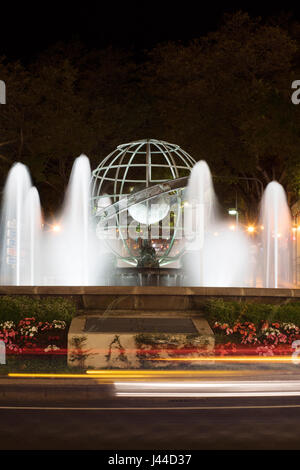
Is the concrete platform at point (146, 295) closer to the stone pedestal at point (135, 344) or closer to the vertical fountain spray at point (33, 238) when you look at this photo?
the stone pedestal at point (135, 344)

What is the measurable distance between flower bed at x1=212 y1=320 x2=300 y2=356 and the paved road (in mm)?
3521

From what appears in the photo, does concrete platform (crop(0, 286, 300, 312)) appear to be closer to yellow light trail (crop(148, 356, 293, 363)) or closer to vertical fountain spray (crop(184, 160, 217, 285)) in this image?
yellow light trail (crop(148, 356, 293, 363))

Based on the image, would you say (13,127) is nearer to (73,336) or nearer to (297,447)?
(73,336)

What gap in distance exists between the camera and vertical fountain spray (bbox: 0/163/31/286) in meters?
39.2

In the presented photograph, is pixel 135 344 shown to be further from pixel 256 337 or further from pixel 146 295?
pixel 146 295

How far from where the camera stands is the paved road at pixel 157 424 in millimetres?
7898

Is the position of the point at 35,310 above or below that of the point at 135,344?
above

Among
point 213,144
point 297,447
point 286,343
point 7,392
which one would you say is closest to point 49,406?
point 7,392

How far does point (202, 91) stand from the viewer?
3769 cm

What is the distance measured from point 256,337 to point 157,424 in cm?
647

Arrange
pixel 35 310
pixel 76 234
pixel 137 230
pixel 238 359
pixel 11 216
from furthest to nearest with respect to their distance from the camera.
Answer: pixel 11 216 < pixel 76 234 < pixel 137 230 < pixel 35 310 < pixel 238 359

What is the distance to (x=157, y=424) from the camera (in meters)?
8.94

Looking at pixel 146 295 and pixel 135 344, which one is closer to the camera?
pixel 135 344

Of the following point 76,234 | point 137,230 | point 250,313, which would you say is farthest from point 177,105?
point 250,313
